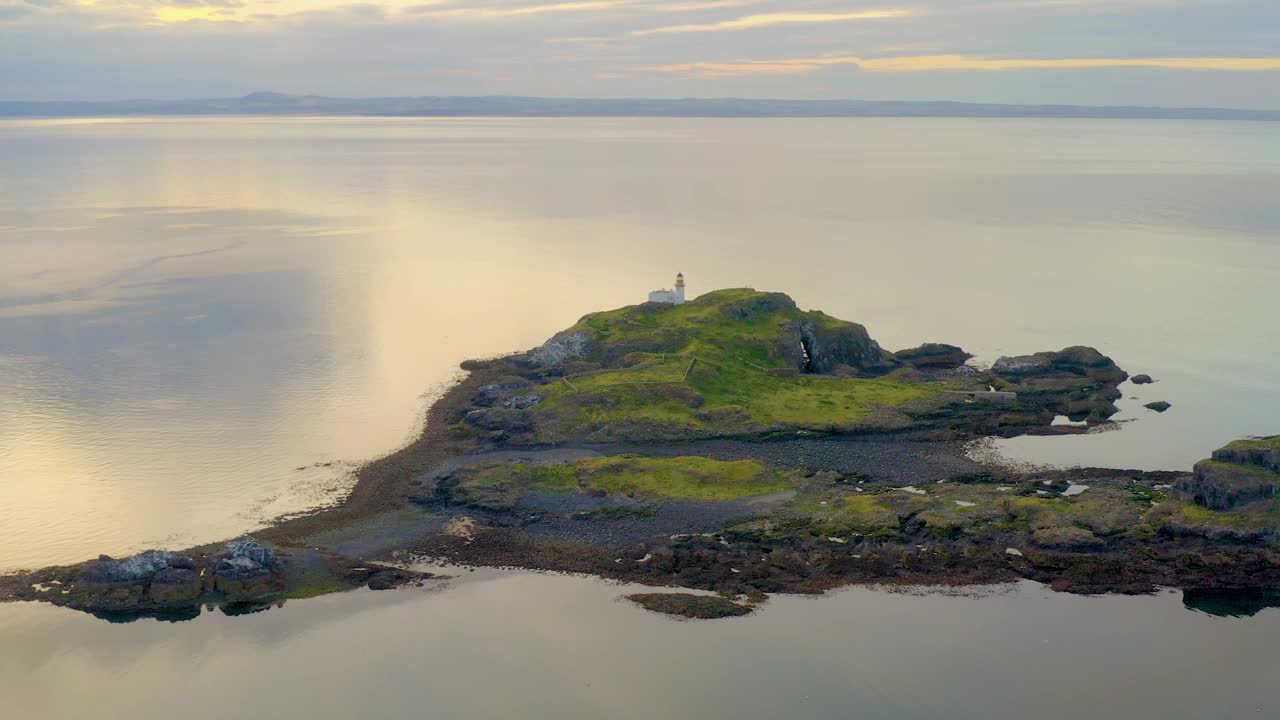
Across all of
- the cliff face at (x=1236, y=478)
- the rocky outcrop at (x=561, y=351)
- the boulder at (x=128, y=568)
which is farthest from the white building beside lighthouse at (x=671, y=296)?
the boulder at (x=128, y=568)

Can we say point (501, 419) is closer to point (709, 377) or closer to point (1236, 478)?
point (709, 377)

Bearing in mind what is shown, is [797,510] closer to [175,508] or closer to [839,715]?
[839,715]

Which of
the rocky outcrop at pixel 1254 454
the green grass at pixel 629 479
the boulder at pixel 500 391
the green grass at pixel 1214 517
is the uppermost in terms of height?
the rocky outcrop at pixel 1254 454

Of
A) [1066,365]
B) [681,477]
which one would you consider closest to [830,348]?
[1066,365]

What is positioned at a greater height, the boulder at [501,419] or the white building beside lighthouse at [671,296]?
the white building beside lighthouse at [671,296]

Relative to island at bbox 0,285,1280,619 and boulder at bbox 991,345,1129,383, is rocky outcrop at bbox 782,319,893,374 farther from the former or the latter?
boulder at bbox 991,345,1129,383

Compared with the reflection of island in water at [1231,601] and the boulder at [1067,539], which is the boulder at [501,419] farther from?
the reflection of island in water at [1231,601]
